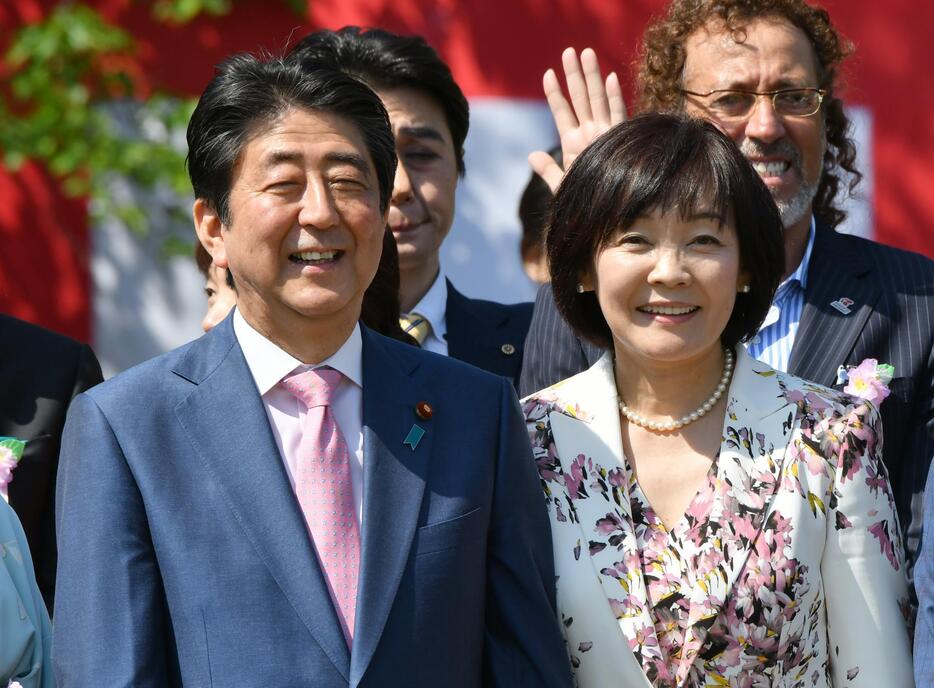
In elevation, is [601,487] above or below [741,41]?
below

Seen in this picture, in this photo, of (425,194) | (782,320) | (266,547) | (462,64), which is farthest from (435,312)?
(462,64)

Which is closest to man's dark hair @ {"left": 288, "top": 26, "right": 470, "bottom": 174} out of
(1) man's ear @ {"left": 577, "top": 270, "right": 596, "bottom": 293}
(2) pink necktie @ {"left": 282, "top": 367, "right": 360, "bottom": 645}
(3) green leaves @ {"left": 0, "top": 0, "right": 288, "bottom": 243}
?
(1) man's ear @ {"left": 577, "top": 270, "right": 596, "bottom": 293}

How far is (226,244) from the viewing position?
2656 millimetres

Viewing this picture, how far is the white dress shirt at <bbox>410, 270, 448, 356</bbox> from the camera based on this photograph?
3926mm

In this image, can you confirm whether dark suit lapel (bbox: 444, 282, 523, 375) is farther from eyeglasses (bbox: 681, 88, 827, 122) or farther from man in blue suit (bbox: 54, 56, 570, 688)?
man in blue suit (bbox: 54, 56, 570, 688)

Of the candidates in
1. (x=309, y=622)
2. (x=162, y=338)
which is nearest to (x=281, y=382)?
(x=309, y=622)

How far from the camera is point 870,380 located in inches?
126

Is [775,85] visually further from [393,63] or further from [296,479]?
[296,479]

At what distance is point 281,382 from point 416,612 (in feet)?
1.61

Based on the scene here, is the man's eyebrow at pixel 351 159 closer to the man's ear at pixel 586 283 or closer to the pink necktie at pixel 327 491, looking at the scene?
the pink necktie at pixel 327 491

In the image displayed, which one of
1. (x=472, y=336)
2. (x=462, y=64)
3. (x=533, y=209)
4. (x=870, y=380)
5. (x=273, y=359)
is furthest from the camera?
(x=462, y=64)

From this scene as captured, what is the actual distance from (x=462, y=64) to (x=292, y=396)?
12.3 feet

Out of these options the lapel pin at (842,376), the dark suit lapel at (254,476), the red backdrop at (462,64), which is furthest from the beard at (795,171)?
the red backdrop at (462,64)

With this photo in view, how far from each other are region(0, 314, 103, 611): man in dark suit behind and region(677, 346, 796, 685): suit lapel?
1408 millimetres
